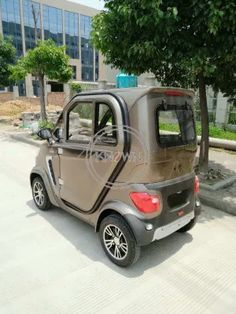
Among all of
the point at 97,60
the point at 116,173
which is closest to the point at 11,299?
the point at 116,173

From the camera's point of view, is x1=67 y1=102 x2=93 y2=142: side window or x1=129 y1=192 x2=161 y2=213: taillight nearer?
x1=129 y1=192 x2=161 y2=213: taillight

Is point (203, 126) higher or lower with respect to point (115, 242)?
higher

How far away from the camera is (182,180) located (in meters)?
3.14

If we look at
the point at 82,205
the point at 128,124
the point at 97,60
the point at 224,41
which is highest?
the point at 97,60

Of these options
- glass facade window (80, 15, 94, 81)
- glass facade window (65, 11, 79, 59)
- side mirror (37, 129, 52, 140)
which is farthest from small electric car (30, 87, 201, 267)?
glass facade window (80, 15, 94, 81)

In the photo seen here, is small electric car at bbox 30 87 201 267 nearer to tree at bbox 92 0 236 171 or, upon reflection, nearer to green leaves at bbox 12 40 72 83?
tree at bbox 92 0 236 171

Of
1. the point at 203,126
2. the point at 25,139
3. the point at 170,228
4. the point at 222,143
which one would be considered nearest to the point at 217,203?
the point at 203,126

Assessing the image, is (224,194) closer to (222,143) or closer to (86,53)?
(222,143)

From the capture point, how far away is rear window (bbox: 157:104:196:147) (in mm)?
2846

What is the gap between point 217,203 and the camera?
4594 mm

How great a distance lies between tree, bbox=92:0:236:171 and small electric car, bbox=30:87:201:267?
1.30m

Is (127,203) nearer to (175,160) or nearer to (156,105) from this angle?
(175,160)

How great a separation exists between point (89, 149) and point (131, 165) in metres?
0.68

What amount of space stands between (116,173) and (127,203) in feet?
1.14
